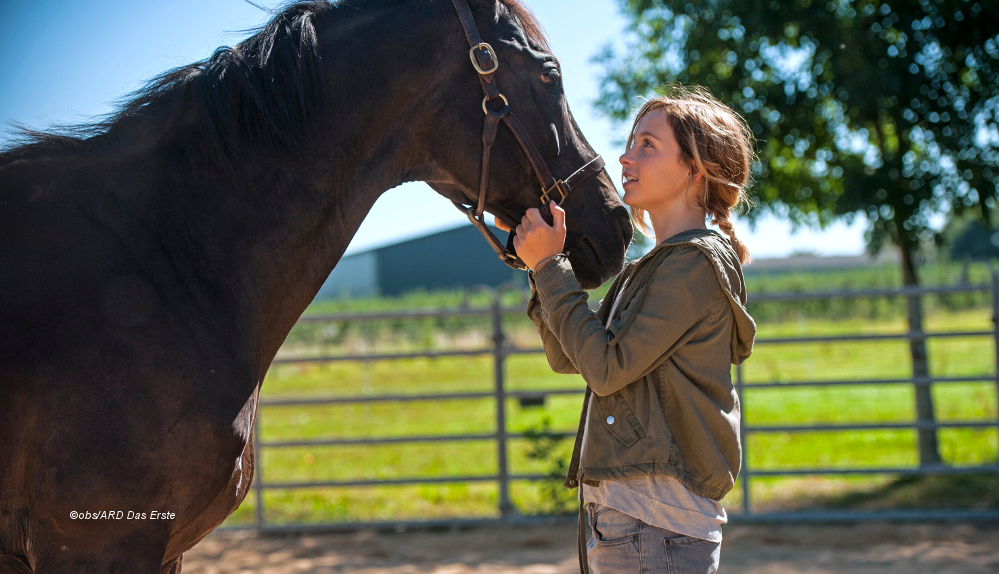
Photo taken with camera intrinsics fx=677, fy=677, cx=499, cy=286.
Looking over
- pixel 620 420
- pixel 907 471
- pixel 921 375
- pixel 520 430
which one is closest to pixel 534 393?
pixel 520 430

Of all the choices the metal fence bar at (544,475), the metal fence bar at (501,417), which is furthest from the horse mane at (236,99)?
the metal fence bar at (544,475)

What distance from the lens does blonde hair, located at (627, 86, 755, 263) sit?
4.90ft

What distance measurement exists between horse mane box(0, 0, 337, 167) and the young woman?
21.6 inches

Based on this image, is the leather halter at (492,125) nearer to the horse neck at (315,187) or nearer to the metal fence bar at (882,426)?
the horse neck at (315,187)

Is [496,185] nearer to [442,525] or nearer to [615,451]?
[615,451]

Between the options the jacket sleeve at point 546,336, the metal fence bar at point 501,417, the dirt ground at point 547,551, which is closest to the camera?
the jacket sleeve at point 546,336

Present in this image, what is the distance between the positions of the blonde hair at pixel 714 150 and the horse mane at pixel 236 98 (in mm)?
778

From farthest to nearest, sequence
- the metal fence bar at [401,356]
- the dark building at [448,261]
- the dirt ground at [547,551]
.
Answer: the metal fence bar at [401,356] < the dark building at [448,261] < the dirt ground at [547,551]

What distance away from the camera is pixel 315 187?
56.5 inches

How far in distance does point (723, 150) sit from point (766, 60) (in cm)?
429

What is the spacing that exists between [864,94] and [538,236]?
13.6ft

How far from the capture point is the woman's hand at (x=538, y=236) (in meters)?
1.46

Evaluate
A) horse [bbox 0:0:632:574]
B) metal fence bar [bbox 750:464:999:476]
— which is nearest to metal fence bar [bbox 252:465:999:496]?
metal fence bar [bbox 750:464:999:476]

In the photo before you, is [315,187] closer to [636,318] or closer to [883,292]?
[636,318]
